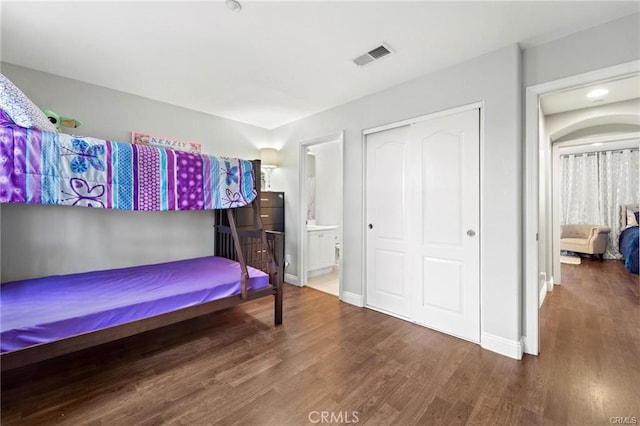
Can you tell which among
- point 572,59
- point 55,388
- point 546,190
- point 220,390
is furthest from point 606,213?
point 55,388

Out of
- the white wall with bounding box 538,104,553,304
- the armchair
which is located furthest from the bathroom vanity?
the armchair

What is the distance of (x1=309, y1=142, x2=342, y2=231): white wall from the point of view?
206 inches

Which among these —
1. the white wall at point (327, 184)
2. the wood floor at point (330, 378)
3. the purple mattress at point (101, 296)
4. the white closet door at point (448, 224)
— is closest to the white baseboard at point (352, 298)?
the wood floor at point (330, 378)

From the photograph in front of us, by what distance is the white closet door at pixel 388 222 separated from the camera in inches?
113

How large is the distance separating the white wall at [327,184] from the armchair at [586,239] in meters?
5.25

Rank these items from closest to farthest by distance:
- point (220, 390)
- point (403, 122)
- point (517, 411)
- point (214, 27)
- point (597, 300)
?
point (517, 411) → point (220, 390) → point (214, 27) → point (403, 122) → point (597, 300)

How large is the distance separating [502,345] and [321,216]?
12.0 feet

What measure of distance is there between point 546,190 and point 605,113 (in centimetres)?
107

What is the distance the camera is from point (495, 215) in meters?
2.21

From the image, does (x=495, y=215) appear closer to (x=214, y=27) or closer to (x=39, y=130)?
(x=214, y=27)

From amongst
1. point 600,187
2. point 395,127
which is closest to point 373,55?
point 395,127

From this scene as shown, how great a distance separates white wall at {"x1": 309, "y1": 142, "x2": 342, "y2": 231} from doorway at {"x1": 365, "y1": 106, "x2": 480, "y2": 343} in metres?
2.06

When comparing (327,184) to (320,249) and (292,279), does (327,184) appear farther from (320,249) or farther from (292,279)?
(292,279)

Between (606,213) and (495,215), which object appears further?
(606,213)
